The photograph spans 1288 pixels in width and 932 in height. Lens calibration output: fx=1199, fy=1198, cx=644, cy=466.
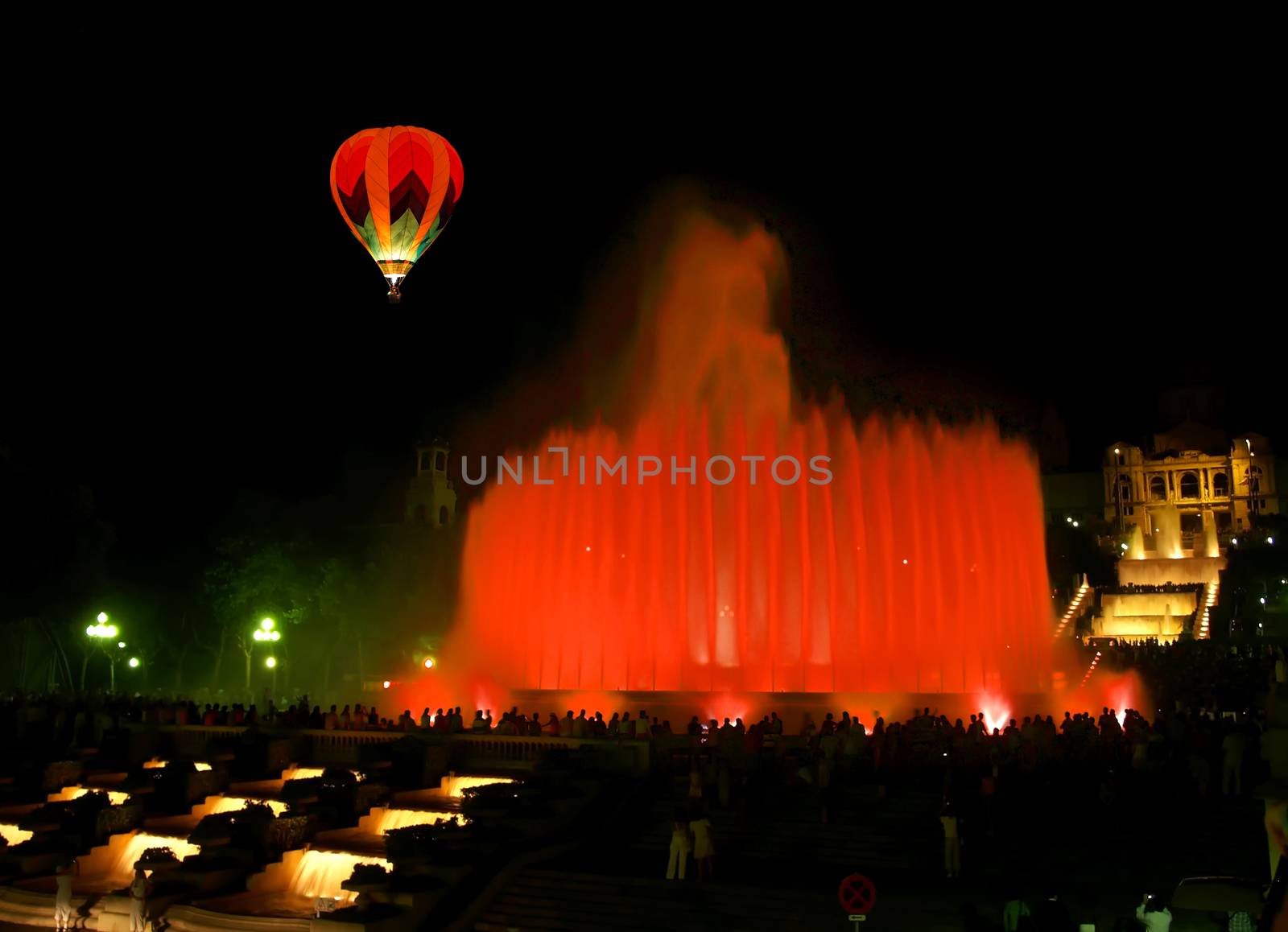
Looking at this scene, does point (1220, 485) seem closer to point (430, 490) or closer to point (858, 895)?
point (430, 490)

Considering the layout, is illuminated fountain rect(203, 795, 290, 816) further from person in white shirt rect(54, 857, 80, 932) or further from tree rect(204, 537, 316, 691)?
tree rect(204, 537, 316, 691)

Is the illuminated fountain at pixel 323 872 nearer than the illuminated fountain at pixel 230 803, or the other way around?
the illuminated fountain at pixel 323 872

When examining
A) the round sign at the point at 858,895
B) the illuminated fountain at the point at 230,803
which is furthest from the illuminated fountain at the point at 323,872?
the round sign at the point at 858,895

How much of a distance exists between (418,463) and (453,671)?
53.9m

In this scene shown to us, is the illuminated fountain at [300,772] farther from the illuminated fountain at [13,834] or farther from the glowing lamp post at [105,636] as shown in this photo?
the glowing lamp post at [105,636]

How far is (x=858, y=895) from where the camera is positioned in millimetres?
10992

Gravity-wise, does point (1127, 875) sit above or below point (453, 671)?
below

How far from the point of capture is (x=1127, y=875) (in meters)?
15.1

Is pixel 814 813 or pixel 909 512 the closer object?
pixel 814 813

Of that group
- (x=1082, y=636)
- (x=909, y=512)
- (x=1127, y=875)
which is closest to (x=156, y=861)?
(x=1127, y=875)

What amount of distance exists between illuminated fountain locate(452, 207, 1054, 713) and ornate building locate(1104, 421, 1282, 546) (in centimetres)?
7010

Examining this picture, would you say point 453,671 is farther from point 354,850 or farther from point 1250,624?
point 1250,624

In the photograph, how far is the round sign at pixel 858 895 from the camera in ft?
35.8

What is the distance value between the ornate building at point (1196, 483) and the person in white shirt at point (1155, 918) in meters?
90.6
